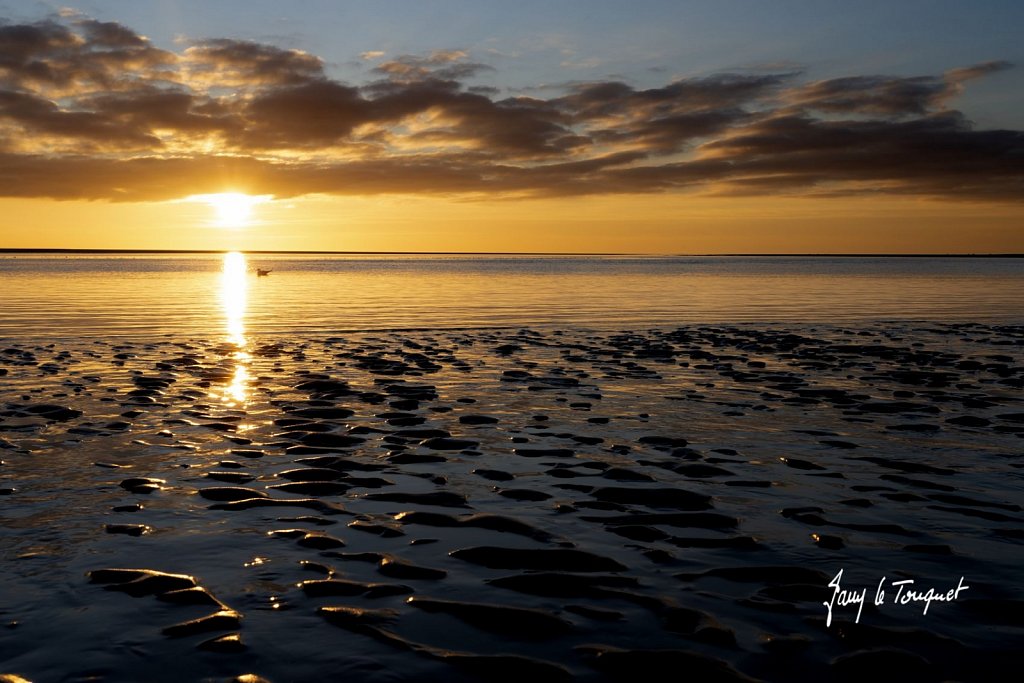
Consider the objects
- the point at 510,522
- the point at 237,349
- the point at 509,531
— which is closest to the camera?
the point at 509,531

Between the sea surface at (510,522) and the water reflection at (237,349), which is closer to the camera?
the sea surface at (510,522)

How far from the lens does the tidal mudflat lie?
20.2 feet

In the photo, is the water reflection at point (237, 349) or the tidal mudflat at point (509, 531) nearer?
the tidal mudflat at point (509, 531)

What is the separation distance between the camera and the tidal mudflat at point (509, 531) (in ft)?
20.2

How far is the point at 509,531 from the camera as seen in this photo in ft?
29.3

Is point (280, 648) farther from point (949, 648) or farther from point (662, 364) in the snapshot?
point (662, 364)

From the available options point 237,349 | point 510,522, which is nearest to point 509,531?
point 510,522

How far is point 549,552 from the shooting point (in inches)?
324

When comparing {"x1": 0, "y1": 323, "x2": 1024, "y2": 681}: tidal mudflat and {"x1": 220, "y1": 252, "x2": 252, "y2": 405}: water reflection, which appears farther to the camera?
{"x1": 220, "y1": 252, "x2": 252, "y2": 405}: water reflection

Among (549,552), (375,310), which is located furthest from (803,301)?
(549,552)

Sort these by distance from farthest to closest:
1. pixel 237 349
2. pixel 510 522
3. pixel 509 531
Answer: pixel 237 349, pixel 510 522, pixel 509 531

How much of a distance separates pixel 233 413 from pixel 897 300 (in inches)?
2073

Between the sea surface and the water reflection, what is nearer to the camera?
the sea surface

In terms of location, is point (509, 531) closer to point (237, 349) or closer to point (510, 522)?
point (510, 522)
